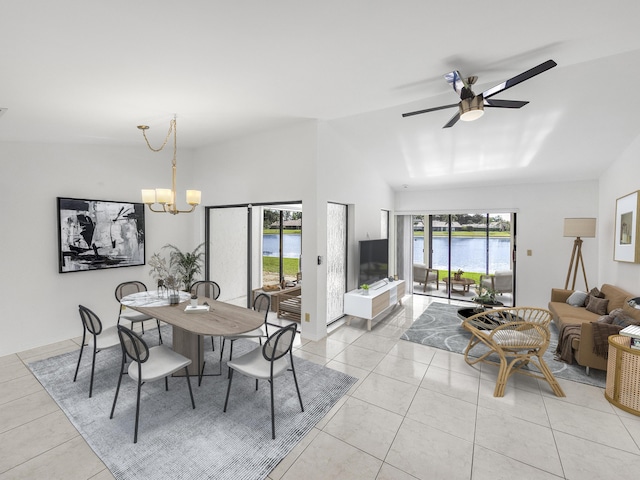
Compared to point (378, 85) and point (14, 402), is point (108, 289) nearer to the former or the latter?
point (14, 402)

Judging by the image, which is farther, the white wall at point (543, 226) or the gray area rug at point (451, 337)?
the white wall at point (543, 226)

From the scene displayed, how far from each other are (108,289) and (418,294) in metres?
6.30

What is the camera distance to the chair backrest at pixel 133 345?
2.20 metres

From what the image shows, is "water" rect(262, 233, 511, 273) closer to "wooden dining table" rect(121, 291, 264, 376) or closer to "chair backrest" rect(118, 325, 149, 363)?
"wooden dining table" rect(121, 291, 264, 376)

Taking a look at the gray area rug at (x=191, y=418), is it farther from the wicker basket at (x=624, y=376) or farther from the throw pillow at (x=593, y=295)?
the throw pillow at (x=593, y=295)

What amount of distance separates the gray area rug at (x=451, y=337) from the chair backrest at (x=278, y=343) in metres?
2.47

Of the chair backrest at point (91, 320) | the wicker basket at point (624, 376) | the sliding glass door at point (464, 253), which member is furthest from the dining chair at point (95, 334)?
the sliding glass door at point (464, 253)

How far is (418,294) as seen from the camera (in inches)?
278

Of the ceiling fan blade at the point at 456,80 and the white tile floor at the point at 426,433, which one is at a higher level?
the ceiling fan blade at the point at 456,80

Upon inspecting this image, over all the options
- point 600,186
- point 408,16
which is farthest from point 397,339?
point 600,186

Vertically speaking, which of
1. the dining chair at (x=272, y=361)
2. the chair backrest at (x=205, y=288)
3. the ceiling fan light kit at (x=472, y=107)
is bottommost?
the dining chair at (x=272, y=361)

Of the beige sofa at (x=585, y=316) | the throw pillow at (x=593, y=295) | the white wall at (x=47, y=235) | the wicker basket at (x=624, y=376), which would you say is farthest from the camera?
the throw pillow at (x=593, y=295)

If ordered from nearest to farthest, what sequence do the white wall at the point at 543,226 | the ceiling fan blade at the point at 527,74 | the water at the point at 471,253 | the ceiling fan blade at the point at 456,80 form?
1. the ceiling fan blade at the point at 527,74
2. the ceiling fan blade at the point at 456,80
3. the white wall at the point at 543,226
4. the water at the point at 471,253

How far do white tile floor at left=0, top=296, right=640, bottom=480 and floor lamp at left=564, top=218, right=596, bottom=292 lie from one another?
2.91 meters
